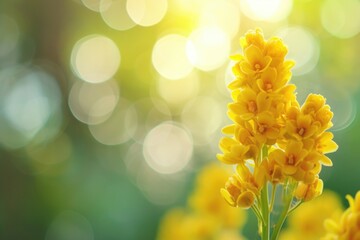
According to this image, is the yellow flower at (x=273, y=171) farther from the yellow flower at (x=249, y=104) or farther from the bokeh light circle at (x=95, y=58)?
the bokeh light circle at (x=95, y=58)

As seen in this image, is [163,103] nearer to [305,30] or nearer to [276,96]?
[305,30]

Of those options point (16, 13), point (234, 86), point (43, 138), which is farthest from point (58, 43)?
point (234, 86)

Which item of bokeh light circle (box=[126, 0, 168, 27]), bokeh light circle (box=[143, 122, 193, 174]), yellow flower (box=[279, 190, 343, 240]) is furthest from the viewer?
bokeh light circle (box=[143, 122, 193, 174])

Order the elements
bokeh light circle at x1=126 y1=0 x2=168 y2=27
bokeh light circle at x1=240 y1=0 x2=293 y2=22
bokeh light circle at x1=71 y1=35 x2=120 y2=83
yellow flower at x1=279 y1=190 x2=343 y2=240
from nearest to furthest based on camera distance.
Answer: yellow flower at x1=279 y1=190 x2=343 y2=240, bokeh light circle at x1=240 y1=0 x2=293 y2=22, bokeh light circle at x1=126 y1=0 x2=168 y2=27, bokeh light circle at x1=71 y1=35 x2=120 y2=83

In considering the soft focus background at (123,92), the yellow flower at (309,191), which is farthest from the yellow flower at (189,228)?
the soft focus background at (123,92)

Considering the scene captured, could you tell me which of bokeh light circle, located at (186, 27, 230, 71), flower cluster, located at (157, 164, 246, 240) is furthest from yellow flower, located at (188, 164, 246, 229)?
bokeh light circle, located at (186, 27, 230, 71)

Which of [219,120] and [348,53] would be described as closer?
[348,53]

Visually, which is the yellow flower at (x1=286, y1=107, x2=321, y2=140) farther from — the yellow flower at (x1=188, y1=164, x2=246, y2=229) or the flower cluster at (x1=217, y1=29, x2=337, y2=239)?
the yellow flower at (x1=188, y1=164, x2=246, y2=229)
